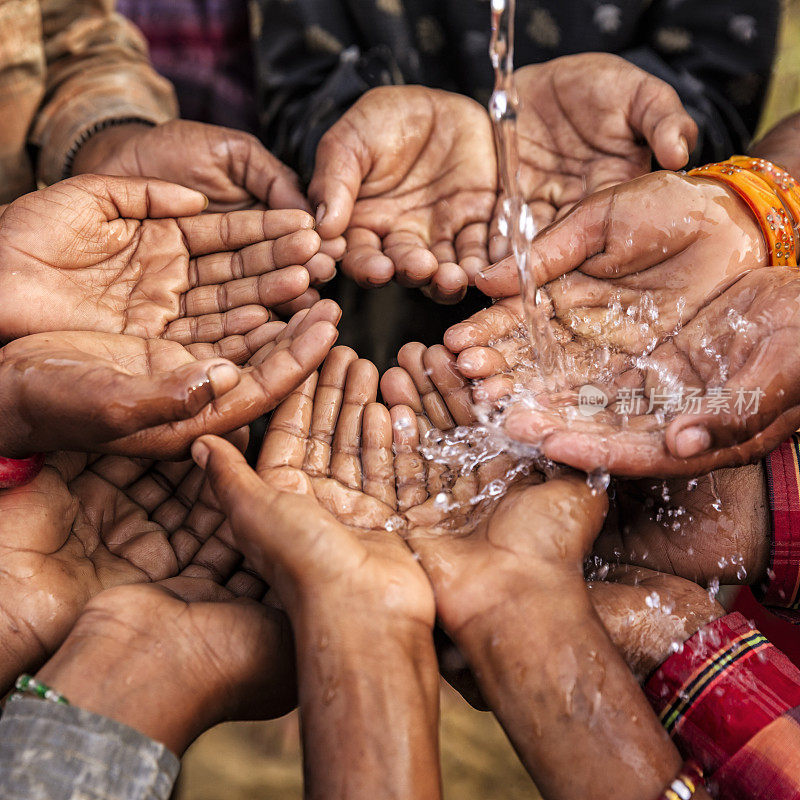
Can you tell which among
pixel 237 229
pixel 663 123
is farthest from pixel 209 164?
pixel 663 123

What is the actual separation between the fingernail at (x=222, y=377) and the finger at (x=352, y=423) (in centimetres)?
34

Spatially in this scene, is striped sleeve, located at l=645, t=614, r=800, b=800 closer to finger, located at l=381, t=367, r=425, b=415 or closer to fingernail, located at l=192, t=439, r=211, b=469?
finger, located at l=381, t=367, r=425, b=415

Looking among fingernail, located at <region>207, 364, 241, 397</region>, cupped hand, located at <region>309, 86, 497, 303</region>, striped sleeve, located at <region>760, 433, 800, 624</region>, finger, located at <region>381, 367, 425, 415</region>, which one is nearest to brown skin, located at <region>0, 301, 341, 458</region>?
fingernail, located at <region>207, 364, 241, 397</region>

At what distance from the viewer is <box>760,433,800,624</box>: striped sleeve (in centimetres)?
160

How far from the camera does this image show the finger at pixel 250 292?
→ 180cm

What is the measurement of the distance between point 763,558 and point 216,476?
3.99 feet

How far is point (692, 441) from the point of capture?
4.26ft

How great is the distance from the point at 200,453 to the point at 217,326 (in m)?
0.49

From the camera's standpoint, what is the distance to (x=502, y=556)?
1313 mm

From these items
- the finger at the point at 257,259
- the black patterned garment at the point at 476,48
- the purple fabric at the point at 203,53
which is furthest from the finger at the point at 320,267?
the purple fabric at the point at 203,53

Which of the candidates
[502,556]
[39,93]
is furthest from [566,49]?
[502,556]

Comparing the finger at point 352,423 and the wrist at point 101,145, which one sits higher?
the wrist at point 101,145

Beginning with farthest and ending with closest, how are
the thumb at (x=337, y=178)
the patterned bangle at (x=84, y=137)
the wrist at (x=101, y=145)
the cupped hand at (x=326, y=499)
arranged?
the patterned bangle at (x=84, y=137) < the wrist at (x=101, y=145) < the thumb at (x=337, y=178) < the cupped hand at (x=326, y=499)

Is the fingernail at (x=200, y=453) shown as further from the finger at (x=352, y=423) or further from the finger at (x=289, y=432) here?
the finger at (x=352, y=423)
